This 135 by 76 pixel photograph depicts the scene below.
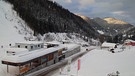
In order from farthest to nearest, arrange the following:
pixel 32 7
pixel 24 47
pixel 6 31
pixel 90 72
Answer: pixel 32 7, pixel 6 31, pixel 24 47, pixel 90 72

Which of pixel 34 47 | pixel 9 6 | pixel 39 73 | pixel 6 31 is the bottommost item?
pixel 39 73

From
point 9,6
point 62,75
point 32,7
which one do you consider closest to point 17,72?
point 62,75

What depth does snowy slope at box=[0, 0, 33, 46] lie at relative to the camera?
214ft

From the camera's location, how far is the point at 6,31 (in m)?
70.5

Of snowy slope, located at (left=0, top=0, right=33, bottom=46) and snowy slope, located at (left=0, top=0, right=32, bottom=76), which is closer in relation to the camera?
snowy slope, located at (left=0, top=0, right=32, bottom=76)

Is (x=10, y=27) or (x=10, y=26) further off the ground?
(x=10, y=26)

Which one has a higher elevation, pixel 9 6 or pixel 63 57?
pixel 9 6

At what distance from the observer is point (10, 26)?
3039 inches

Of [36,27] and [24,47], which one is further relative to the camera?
[36,27]

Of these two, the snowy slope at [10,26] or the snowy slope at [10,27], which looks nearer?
the snowy slope at [10,27]

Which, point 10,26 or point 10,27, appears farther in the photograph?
point 10,26

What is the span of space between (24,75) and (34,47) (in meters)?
10.9

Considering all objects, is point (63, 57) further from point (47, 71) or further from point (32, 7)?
point (32, 7)

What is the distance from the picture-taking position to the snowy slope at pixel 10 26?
65.3 metres
